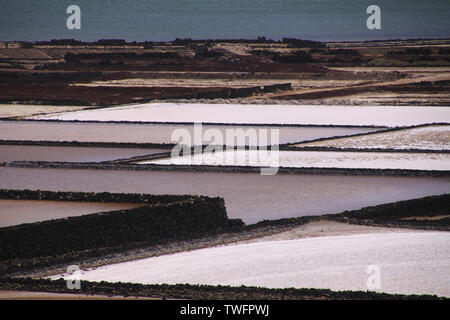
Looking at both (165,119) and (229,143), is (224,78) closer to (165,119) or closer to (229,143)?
(165,119)

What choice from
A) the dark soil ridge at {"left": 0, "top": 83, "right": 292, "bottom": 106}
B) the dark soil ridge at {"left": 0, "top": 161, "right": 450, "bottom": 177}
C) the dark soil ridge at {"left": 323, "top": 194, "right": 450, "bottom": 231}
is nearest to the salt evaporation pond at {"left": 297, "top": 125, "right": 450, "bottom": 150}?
the dark soil ridge at {"left": 0, "top": 161, "right": 450, "bottom": 177}

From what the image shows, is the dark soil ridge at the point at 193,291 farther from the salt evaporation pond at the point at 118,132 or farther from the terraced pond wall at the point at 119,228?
the salt evaporation pond at the point at 118,132

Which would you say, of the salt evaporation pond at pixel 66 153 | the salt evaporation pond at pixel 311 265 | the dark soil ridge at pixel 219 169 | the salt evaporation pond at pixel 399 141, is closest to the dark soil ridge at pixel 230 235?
the salt evaporation pond at pixel 311 265

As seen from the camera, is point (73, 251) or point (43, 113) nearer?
point (73, 251)

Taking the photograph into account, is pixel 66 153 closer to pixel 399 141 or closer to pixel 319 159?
pixel 319 159

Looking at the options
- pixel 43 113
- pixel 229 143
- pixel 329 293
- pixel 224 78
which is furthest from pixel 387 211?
pixel 224 78

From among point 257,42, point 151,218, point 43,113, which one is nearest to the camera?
point 151,218

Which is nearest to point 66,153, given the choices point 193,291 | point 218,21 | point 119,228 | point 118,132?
point 118,132
